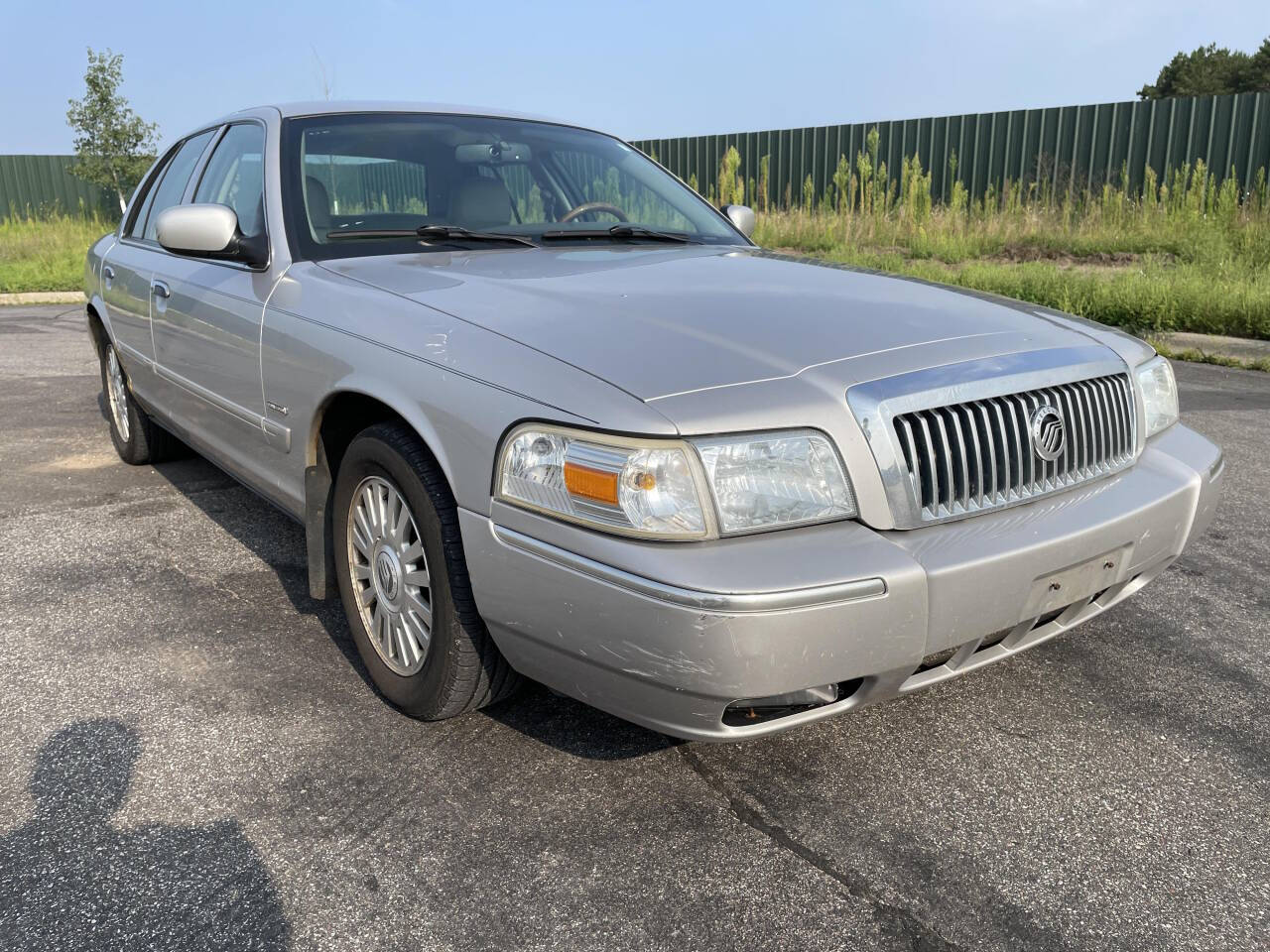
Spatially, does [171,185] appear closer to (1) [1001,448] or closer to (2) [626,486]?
(2) [626,486]

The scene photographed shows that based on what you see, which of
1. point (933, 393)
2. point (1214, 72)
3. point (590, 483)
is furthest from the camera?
point (1214, 72)

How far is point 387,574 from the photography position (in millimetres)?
2727

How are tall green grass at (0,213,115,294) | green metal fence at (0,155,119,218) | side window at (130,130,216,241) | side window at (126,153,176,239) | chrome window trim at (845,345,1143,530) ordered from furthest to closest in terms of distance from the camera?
1. green metal fence at (0,155,119,218)
2. tall green grass at (0,213,115,294)
3. side window at (126,153,176,239)
4. side window at (130,130,216,241)
5. chrome window trim at (845,345,1143,530)

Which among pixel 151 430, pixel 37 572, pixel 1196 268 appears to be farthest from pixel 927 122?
pixel 37 572

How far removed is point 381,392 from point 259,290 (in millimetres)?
898

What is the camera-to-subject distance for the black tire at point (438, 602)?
2391 mm

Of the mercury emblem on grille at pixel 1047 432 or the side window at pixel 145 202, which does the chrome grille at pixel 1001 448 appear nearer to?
the mercury emblem on grille at pixel 1047 432

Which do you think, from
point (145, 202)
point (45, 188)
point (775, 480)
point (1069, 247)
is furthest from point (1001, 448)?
point (45, 188)

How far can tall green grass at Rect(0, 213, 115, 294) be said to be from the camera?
48.7ft

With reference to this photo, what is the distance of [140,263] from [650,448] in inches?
132

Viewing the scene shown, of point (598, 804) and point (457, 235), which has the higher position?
point (457, 235)

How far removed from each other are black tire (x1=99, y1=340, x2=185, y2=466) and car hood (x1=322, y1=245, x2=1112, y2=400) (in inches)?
97.5

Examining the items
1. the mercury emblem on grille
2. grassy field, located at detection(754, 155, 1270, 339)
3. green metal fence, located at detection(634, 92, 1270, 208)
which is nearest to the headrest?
the mercury emblem on grille

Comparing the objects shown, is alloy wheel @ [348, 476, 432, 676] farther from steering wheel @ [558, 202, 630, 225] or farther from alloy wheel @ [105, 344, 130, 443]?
alloy wheel @ [105, 344, 130, 443]
